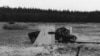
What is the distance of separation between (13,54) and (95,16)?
21895 mm

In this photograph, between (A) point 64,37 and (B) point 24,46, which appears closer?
(B) point 24,46

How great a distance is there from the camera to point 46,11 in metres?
29.2

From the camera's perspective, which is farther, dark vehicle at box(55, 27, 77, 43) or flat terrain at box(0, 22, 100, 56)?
dark vehicle at box(55, 27, 77, 43)

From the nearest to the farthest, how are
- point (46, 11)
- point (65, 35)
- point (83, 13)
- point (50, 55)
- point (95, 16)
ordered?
point (50, 55) < point (65, 35) < point (95, 16) < point (83, 13) < point (46, 11)

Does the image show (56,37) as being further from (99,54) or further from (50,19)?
(50,19)

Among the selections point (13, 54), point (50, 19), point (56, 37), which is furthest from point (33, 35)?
point (50, 19)

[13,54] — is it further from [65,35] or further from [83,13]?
[83,13]

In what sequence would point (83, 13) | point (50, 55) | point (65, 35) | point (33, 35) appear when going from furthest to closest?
point (83, 13)
point (33, 35)
point (65, 35)
point (50, 55)

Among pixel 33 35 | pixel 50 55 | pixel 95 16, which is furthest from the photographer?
pixel 95 16

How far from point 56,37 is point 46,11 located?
21.3 metres

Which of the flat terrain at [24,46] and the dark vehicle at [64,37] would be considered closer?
the flat terrain at [24,46]

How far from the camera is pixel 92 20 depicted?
2500cm

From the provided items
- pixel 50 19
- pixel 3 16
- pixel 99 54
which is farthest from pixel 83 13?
pixel 99 54

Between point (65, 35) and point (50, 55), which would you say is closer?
point (50, 55)
